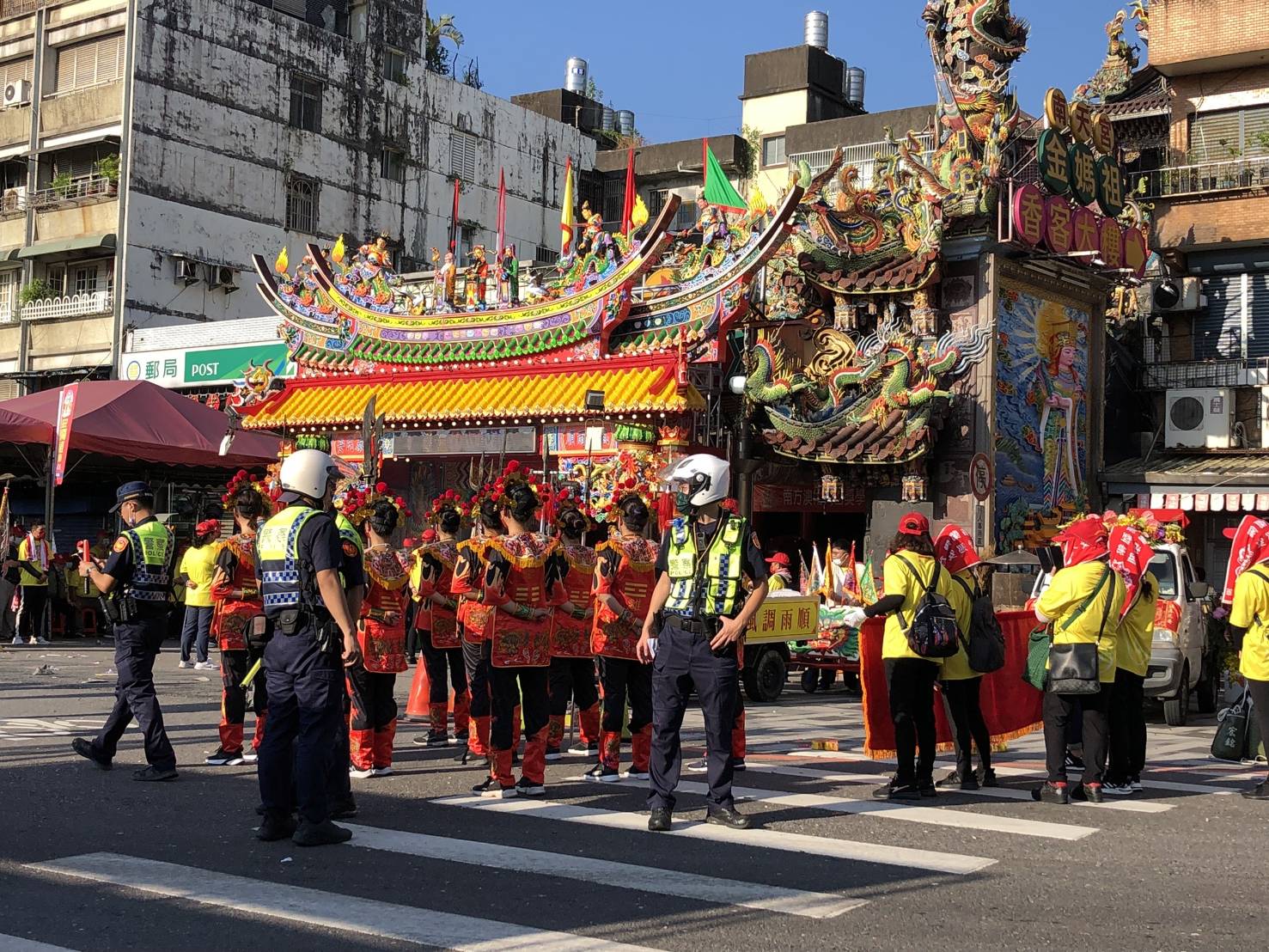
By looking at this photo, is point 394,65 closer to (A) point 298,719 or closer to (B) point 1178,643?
(B) point 1178,643

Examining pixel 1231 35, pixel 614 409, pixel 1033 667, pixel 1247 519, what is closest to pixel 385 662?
pixel 1033 667

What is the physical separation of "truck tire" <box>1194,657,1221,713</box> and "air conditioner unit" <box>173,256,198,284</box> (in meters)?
26.1

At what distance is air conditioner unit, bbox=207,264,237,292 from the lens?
1436 inches

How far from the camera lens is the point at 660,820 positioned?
833 centimetres

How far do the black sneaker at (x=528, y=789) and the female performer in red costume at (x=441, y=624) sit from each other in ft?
7.70

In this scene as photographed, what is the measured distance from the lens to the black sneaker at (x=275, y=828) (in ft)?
25.7

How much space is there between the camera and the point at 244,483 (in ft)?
37.3

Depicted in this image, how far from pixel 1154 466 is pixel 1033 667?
16.8 m

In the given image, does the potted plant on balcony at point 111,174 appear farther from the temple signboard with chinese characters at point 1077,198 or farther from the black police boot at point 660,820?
the black police boot at point 660,820

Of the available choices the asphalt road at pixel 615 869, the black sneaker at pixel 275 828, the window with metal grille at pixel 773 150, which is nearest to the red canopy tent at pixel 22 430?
the asphalt road at pixel 615 869

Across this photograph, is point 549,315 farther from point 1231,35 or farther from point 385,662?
point 385,662

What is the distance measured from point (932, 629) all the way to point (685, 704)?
1860mm

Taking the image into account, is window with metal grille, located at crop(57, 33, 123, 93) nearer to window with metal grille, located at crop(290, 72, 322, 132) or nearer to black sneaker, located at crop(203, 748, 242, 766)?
window with metal grille, located at crop(290, 72, 322, 132)

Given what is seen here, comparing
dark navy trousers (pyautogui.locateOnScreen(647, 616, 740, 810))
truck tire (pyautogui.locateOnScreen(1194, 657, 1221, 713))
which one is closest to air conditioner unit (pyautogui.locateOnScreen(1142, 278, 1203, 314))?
truck tire (pyautogui.locateOnScreen(1194, 657, 1221, 713))
